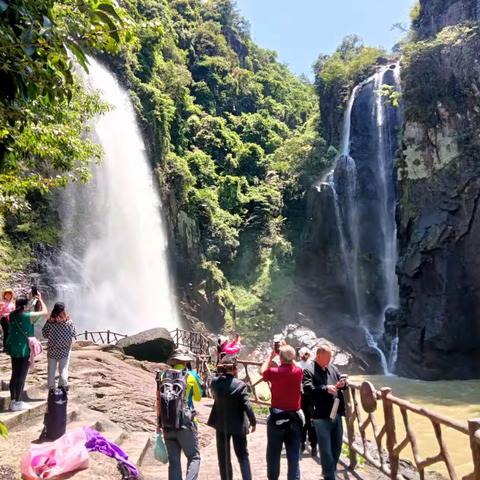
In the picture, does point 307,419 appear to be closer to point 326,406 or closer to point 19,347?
point 326,406

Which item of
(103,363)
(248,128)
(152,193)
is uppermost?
(248,128)

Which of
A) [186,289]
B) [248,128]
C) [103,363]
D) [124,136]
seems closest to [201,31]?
[248,128]

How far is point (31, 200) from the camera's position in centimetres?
2153

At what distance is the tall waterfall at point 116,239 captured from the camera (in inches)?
851

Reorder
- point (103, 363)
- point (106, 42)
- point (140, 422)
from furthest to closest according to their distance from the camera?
point (103, 363), point (140, 422), point (106, 42)

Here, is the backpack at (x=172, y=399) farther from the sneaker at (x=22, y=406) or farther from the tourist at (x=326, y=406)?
the sneaker at (x=22, y=406)

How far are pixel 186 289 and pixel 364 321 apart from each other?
9674mm

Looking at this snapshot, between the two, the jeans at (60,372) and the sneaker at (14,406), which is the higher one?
the jeans at (60,372)

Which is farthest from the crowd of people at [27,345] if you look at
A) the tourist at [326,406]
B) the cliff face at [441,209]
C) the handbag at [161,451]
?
the cliff face at [441,209]

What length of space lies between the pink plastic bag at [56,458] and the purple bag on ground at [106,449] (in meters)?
0.66

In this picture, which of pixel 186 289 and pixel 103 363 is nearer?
pixel 103 363

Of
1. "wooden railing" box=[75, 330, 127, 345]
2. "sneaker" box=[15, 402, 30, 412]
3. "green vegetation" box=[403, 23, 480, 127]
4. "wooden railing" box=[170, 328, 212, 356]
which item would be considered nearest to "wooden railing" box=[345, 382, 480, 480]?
"sneaker" box=[15, 402, 30, 412]

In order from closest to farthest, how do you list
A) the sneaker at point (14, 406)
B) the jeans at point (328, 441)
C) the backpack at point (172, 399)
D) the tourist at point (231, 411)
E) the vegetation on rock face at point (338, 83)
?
1. the backpack at point (172, 399)
2. the tourist at point (231, 411)
3. the jeans at point (328, 441)
4. the sneaker at point (14, 406)
5. the vegetation on rock face at point (338, 83)

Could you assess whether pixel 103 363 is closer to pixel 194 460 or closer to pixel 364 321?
pixel 194 460
